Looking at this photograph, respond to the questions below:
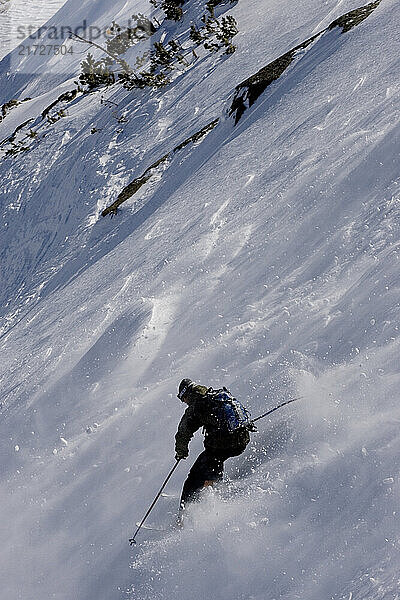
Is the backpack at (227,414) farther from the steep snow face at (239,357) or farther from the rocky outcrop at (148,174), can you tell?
the rocky outcrop at (148,174)

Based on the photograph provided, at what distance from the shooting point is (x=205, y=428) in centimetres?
466

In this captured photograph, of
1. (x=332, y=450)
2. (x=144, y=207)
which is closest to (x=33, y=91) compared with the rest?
(x=144, y=207)

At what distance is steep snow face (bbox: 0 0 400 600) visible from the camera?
158 inches

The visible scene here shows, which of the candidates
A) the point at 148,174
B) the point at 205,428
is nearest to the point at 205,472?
the point at 205,428

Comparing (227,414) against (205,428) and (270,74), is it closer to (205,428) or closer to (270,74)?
(205,428)

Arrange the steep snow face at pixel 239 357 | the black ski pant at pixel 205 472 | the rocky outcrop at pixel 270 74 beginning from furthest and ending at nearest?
the rocky outcrop at pixel 270 74 < the black ski pant at pixel 205 472 < the steep snow face at pixel 239 357

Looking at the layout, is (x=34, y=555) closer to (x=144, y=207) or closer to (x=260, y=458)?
(x=260, y=458)

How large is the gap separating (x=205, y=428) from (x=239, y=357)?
50.9 inches

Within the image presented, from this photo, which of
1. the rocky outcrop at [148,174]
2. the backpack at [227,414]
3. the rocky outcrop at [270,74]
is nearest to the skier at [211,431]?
the backpack at [227,414]

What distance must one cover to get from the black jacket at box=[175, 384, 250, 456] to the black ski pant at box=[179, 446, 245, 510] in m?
0.05

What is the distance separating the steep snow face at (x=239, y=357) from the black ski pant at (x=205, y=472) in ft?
0.59

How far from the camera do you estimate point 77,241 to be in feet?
41.1

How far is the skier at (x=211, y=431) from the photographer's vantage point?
4.49 meters

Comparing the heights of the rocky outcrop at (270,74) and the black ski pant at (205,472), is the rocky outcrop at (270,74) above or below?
above
